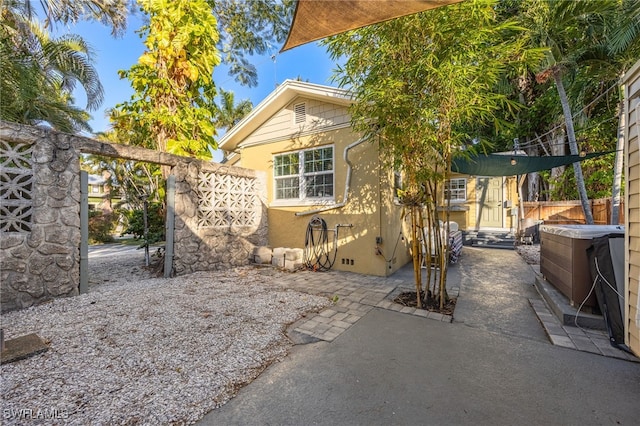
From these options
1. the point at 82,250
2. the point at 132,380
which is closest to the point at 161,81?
the point at 82,250

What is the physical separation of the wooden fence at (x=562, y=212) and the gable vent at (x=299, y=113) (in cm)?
900

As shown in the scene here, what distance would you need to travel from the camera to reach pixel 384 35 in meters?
3.33

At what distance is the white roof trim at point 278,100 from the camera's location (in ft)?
18.4

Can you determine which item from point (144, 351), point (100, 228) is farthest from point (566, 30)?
point (100, 228)

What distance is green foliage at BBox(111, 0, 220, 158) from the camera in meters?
5.41

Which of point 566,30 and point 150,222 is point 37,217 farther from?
point 566,30

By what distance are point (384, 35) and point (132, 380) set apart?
171 inches

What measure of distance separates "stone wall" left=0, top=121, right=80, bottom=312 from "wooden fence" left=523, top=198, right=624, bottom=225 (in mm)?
12659

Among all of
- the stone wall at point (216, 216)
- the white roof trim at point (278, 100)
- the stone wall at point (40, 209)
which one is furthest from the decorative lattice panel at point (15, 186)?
the white roof trim at point (278, 100)

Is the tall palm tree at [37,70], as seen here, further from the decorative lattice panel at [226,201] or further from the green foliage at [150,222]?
the decorative lattice panel at [226,201]

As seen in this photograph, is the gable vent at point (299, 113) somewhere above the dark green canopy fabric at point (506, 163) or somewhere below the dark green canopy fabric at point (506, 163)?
above

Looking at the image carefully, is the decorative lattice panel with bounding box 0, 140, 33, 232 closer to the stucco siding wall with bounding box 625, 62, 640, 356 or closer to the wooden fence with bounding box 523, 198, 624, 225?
the stucco siding wall with bounding box 625, 62, 640, 356

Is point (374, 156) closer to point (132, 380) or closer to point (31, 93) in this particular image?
point (132, 380)

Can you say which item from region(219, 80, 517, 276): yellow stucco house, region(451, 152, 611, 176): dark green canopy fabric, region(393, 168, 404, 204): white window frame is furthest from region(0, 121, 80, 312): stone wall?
region(451, 152, 611, 176): dark green canopy fabric
